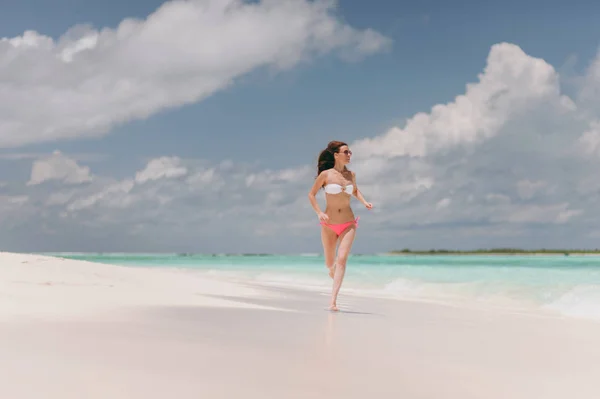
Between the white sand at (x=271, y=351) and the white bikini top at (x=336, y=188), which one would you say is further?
the white bikini top at (x=336, y=188)

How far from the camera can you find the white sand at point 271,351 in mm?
3783

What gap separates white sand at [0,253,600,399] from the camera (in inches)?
149

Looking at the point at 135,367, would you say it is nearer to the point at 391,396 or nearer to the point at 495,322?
the point at 391,396

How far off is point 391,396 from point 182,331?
9.34 feet

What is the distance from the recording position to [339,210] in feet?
28.6

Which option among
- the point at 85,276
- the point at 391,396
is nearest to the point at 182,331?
the point at 391,396

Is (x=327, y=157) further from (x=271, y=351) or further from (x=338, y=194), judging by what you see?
(x=271, y=351)

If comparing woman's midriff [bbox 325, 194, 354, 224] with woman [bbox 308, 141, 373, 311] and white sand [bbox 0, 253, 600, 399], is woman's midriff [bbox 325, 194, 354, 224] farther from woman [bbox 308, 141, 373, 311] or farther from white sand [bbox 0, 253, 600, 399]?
white sand [bbox 0, 253, 600, 399]

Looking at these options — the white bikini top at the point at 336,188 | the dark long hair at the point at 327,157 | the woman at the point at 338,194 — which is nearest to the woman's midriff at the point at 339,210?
the woman at the point at 338,194

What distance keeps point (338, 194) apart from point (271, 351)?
12.6ft

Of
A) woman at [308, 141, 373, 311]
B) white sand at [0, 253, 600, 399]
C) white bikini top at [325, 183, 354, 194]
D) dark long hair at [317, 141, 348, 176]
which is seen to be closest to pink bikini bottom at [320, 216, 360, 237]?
woman at [308, 141, 373, 311]

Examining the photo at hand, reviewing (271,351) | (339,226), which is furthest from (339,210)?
(271,351)

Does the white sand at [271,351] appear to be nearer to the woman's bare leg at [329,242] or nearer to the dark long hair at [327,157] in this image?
the woman's bare leg at [329,242]

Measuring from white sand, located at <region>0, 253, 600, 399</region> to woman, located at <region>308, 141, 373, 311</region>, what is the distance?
110 cm
